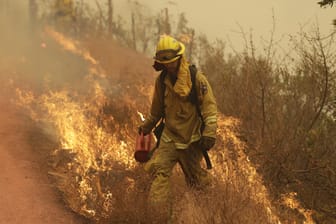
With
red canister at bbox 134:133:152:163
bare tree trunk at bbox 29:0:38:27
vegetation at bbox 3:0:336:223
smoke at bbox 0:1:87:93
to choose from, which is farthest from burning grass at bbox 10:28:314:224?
bare tree trunk at bbox 29:0:38:27

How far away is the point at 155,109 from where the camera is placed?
13.0 ft

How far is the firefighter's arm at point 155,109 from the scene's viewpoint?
12.5ft

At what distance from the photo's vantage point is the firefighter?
139 inches

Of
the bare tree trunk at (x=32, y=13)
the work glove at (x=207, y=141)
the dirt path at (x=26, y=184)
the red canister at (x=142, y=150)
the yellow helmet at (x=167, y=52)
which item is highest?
the bare tree trunk at (x=32, y=13)

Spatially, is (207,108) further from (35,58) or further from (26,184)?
(35,58)

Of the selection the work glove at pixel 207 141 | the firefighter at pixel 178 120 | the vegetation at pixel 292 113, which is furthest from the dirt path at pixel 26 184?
the vegetation at pixel 292 113

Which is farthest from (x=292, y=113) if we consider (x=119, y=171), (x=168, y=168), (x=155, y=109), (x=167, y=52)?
(x=167, y=52)

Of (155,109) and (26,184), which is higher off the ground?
(155,109)

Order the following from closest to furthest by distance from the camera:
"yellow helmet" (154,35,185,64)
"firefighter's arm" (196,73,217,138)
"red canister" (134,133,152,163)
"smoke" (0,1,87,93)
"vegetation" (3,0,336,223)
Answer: "yellow helmet" (154,35,185,64), "firefighter's arm" (196,73,217,138), "red canister" (134,133,152,163), "vegetation" (3,0,336,223), "smoke" (0,1,87,93)

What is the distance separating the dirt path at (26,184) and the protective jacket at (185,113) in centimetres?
130

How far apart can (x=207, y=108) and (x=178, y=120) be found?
319 millimetres

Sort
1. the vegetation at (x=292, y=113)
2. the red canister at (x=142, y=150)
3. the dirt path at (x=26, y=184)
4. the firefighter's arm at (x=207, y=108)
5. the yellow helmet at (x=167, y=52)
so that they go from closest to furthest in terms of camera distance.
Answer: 1. the yellow helmet at (x=167, y=52)
2. the firefighter's arm at (x=207, y=108)
3. the dirt path at (x=26, y=184)
4. the red canister at (x=142, y=150)
5. the vegetation at (x=292, y=113)

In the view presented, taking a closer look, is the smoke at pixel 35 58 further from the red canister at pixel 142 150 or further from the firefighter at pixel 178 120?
the firefighter at pixel 178 120

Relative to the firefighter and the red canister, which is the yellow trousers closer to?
the firefighter
